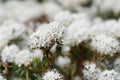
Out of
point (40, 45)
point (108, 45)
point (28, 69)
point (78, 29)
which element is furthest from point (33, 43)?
point (78, 29)

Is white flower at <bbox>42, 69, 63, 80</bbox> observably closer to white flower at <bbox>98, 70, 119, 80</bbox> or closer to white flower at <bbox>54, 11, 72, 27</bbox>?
white flower at <bbox>98, 70, 119, 80</bbox>

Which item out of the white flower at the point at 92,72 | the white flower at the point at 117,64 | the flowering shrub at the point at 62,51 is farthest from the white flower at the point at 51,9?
the white flower at the point at 92,72

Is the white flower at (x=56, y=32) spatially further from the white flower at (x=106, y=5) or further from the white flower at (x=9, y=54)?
the white flower at (x=106, y=5)

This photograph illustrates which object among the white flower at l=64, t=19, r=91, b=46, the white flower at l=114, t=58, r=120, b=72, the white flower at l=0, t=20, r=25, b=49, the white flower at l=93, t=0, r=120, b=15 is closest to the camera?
the white flower at l=114, t=58, r=120, b=72

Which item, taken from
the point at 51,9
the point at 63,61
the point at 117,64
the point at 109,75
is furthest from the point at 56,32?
the point at 51,9

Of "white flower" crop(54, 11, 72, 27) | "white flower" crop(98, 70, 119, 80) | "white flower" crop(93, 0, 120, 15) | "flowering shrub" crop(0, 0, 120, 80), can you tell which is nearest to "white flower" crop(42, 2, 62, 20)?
"white flower" crop(93, 0, 120, 15)

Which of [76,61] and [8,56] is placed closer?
[8,56]

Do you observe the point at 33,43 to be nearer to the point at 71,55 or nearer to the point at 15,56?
the point at 15,56

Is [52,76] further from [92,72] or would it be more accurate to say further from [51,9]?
[51,9]
